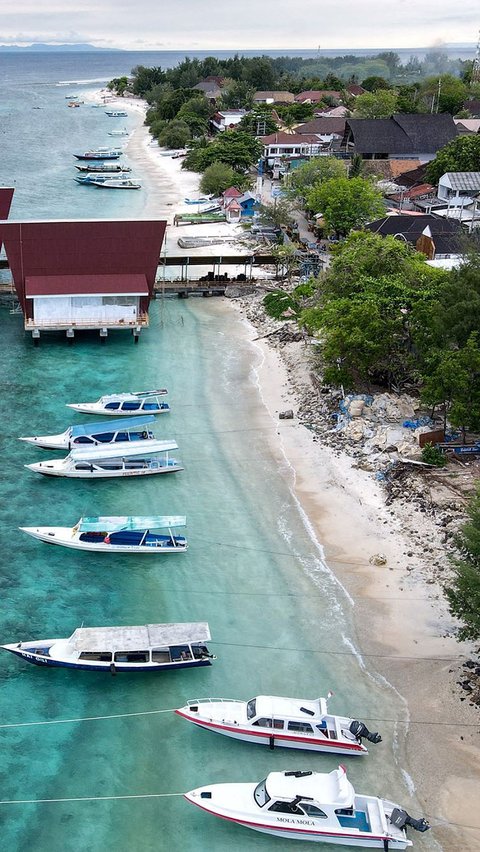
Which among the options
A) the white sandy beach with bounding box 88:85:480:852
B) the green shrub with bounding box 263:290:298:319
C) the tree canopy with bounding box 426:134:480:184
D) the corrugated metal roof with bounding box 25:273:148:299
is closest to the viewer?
the white sandy beach with bounding box 88:85:480:852

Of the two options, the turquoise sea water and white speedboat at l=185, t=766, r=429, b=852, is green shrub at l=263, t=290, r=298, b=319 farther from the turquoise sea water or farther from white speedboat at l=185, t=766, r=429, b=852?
white speedboat at l=185, t=766, r=429, b=852

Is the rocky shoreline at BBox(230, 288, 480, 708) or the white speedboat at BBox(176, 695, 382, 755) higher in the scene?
the rocky shoreline at BBox(230, 288, 480, 708)

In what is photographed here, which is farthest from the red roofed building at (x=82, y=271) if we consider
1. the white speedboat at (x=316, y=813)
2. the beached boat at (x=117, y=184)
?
the beached boat at (x=117, y=184)

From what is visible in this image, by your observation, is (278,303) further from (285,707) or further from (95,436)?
(285,707)

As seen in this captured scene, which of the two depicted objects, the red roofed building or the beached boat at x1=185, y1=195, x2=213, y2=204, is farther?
the beached boat at x1=185, y1=195, x2=213, y2=204

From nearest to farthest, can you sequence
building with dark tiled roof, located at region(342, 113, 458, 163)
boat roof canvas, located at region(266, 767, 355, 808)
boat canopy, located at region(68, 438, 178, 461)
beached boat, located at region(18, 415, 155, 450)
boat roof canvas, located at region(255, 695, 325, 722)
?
boat roof canvas, located at region(266, 767, 355, 808) → boat roof canvas, located at region(255, 695, 325, 722) → boat canopy, located at region(68, 438, 178, 461) → beached boat, located at region(18, 415, 155, 450) → building with dark tiled roof, located at region(342, 113, 458, 163)

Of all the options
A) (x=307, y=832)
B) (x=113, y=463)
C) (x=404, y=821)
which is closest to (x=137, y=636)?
(x=307, y=832)

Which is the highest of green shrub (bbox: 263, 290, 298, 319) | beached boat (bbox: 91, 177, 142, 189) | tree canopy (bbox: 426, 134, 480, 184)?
tree canopy (bbox: 426, 134, 480, 184)

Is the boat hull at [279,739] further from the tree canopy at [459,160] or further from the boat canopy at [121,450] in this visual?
the tree canopy at [459,160]

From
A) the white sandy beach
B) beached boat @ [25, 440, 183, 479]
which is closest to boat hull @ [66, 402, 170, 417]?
beached boat @ [25, 440, 183, 479]
